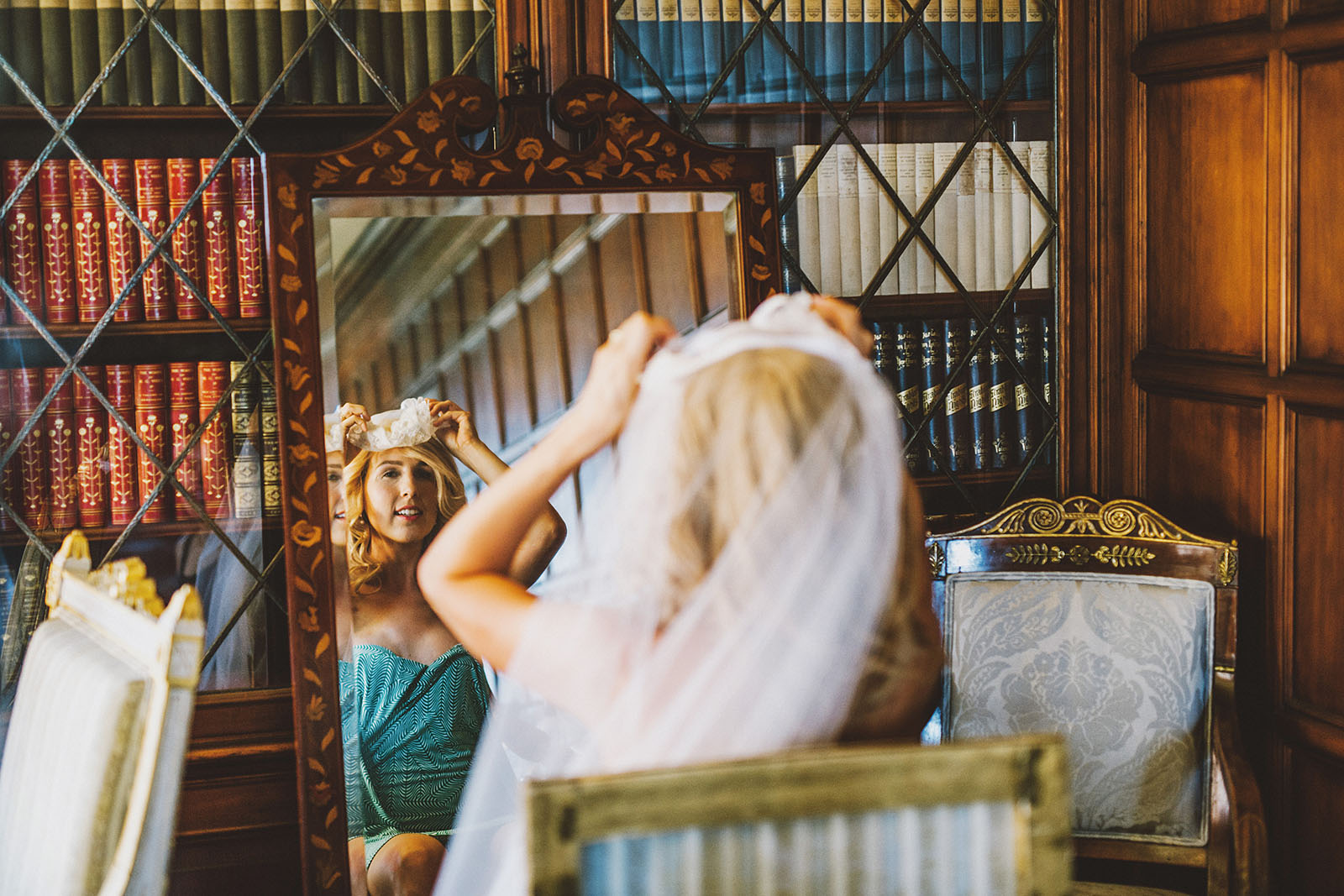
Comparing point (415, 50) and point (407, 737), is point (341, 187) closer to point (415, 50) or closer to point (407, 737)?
point (415, 50)

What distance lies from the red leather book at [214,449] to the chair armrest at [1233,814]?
1844 millimetres

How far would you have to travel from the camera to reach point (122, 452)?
2227mm

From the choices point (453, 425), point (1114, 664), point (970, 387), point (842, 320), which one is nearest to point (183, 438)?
point (453, 425)

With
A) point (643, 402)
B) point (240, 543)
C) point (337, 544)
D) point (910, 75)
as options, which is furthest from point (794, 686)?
point (910, 75)

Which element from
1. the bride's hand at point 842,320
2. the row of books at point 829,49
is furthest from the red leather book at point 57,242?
the bride's hand at point 842,320

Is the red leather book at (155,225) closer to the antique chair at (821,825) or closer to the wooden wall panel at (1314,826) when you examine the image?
the antique chair at (821,825)

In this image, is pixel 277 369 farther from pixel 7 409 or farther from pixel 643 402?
pixel 643 402

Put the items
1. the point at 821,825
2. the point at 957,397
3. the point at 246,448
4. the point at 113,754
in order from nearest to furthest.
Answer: the point at 821,825
the point at 113,754
the point at 246,448
the point at 957,397

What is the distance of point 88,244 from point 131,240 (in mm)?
72

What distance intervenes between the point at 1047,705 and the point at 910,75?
49.3 inches

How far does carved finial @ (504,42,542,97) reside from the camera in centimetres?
210

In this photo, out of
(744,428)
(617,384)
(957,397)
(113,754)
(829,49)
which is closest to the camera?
(744,428)

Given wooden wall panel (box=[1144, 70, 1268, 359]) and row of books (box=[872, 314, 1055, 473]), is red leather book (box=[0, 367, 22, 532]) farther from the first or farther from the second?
wooden wall panel (box=[1144, 70, 1268, 359])

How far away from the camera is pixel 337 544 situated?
2.14 metres
